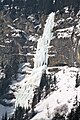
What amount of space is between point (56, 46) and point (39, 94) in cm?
2570

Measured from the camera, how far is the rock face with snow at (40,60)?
157 m

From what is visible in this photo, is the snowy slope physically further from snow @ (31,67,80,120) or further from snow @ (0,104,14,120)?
snow @ (31,67,80,120)

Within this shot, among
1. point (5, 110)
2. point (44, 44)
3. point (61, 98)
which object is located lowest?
point (5, 110)

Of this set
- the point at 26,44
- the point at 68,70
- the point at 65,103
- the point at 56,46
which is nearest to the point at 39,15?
the point at 26,44

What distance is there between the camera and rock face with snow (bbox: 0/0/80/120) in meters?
157

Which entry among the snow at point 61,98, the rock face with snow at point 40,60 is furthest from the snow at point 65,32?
the snow at point 61,98

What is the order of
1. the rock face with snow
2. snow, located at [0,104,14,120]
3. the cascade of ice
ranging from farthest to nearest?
the cascade of ice → snow, located at [0,104,14,120] → the rock face with snow

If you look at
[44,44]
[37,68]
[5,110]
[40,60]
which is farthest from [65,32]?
[5,110]

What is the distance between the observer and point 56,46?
177 metres

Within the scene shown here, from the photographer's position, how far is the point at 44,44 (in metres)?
180

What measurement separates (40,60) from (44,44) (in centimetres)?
605

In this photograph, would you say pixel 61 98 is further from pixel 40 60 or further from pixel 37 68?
pixel 40 60

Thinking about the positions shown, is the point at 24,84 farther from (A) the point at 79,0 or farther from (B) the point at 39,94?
(A) the point at 79,0

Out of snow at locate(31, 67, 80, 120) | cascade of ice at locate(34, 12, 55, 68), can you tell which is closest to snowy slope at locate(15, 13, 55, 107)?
cascade of ice at locate(34, 12, 55, 68)
